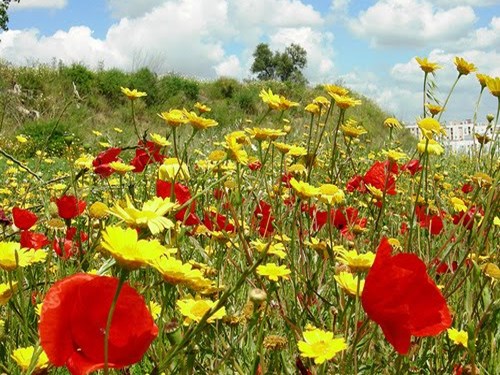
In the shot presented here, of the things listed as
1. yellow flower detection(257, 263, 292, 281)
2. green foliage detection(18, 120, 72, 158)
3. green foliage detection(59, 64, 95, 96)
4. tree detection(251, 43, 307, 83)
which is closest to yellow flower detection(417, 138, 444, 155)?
yellow flower detection(257, 263, 292, 281)

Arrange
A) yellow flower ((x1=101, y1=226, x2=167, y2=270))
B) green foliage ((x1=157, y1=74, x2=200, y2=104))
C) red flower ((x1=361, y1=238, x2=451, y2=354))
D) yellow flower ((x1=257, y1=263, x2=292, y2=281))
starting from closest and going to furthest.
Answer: yellow flower ((x1=101, y1=226, x2=167, y2=270)) → red flower ((x1=361, y1=238, x2=451, y2=354)) → yellow flower ((x1=257, y1=263, x2=292, y2=281)) → green foliage ((x1=157, y1=74, x2=200, y2=104))

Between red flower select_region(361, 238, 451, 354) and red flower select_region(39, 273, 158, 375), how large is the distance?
0.76 ft

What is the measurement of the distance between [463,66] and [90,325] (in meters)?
1.45

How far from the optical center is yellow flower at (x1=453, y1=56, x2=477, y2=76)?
173cm

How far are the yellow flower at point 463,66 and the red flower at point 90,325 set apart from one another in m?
1.42

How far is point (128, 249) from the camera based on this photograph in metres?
0.52

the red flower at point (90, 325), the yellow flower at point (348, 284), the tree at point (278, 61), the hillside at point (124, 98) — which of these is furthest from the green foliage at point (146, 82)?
the tree at point (278, 61)

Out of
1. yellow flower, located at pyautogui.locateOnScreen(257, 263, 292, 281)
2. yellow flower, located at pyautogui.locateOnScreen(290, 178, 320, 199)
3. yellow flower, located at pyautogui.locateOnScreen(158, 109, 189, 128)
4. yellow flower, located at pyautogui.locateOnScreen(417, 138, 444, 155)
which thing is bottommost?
yellow flower, located at pyautogui.locateOnScreen(257, 263, 292, 281)

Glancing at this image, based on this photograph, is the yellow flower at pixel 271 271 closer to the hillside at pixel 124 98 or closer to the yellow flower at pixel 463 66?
the yellow flower at pixel 463 66

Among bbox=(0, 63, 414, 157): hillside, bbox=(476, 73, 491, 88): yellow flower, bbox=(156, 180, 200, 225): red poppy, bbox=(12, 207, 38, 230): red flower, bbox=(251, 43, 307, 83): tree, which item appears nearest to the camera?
bbox=(156, 180, 200, 225): red poppy

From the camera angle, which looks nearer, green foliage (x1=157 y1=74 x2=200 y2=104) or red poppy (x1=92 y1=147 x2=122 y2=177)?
red poppy (x1=92 y1=147 x2=122 y2=177)

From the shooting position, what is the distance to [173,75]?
1540 centimetres

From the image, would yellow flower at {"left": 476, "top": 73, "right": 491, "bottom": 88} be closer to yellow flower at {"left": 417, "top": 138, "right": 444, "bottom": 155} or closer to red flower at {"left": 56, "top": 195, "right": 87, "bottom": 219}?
yellow flower at {"left": 417, "top": 138, "right": 444, "bottom": 155}

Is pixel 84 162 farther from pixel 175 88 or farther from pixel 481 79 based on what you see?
pixel 175 88
